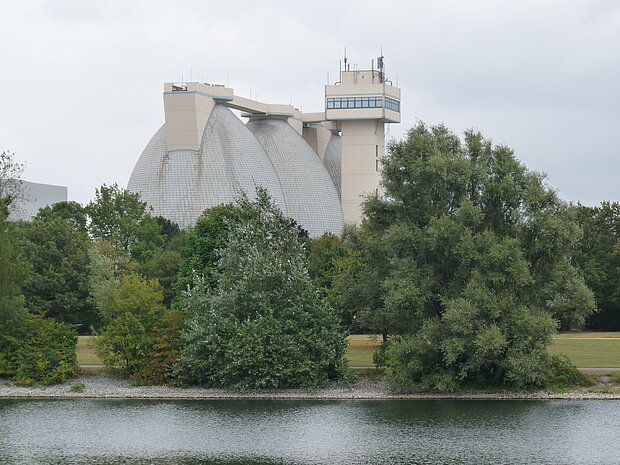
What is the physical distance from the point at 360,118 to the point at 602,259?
193 ft

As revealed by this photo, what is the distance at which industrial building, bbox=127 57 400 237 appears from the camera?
121438 mm

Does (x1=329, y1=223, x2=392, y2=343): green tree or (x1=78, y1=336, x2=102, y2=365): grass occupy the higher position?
(x1=329, y1=223, x2=392, y2=343): green tree

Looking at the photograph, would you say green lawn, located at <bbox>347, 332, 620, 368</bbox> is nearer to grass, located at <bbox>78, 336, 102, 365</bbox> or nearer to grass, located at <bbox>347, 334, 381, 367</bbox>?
grass, located at <bbox>347, 334, 381, 367</bbox>

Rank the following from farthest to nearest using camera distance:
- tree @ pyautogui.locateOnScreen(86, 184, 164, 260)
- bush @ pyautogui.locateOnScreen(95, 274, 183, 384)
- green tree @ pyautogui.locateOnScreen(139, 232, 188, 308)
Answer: tree @ pyautogui.locateOnScreen(86, 184, 164, 260), green tree @ pyautogui.locateOnScreen(139, 232, 188, 308), bush @ pyautogui.locateOnScreen(95, 274, 183, 384)

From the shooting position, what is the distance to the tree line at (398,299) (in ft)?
135

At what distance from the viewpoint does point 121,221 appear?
9162 cm

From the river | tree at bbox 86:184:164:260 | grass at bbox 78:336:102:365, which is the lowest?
the river

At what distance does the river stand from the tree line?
233 cm

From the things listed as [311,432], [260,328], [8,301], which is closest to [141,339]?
[260,328]

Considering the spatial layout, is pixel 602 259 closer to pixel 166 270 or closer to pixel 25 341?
pixel 166 270

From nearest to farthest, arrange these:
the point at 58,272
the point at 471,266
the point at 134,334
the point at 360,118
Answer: the point at 471,266 < the point at 134,334 < the point at 58,272 < the point at 360,118

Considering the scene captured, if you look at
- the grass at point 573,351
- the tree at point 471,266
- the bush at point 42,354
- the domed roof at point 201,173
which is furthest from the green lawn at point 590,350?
the domed roof at point 201,173

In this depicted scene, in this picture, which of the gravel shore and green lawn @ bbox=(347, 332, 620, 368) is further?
green lawn @ bbox=(347, 332, 620, 368)

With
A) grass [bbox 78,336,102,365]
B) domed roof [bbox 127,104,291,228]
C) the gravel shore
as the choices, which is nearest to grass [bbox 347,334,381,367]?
the gravel shore
